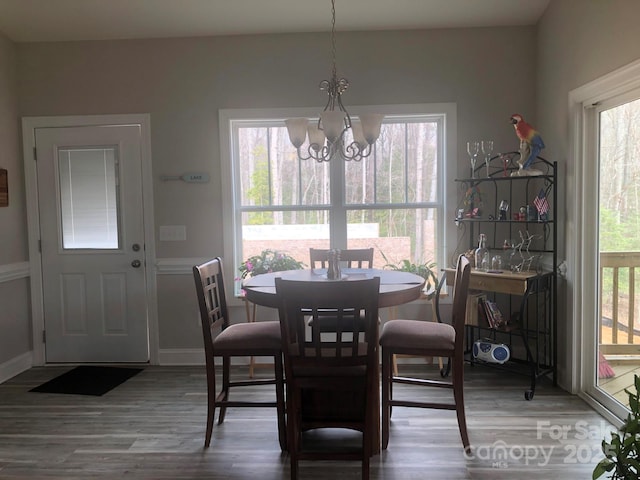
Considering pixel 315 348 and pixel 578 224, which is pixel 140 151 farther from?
pixel 578 224

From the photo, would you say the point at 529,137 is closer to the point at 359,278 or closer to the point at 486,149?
the point at 486,149

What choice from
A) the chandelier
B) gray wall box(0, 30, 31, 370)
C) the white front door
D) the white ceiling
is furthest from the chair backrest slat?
gray wall box(0, 30, 31, 370)

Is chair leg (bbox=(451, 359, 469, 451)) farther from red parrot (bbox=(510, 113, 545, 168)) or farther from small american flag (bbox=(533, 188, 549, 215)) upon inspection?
red parrot (bbox=(510, 113, 545, 168))

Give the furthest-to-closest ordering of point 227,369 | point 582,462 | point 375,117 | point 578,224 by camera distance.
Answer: point 578,224 < point 227,369 < point 375,117 < point 582,462

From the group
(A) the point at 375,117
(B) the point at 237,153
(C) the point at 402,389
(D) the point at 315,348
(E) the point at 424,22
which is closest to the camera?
(D) the point at 315,348

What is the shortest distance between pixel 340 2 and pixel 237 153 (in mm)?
1358

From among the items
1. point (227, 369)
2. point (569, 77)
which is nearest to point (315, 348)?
point (227, 369)

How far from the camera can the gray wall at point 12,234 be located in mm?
3773

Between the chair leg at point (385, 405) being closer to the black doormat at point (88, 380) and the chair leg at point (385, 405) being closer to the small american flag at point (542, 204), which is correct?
the small american flag at point (542, 204)

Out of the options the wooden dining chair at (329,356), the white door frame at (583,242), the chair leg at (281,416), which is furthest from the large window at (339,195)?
the wooden dining chair at (329,356)

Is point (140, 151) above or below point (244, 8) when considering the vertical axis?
below

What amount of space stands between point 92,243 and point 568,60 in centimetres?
375

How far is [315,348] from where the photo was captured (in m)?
2.27

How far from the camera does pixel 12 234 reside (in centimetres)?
387
